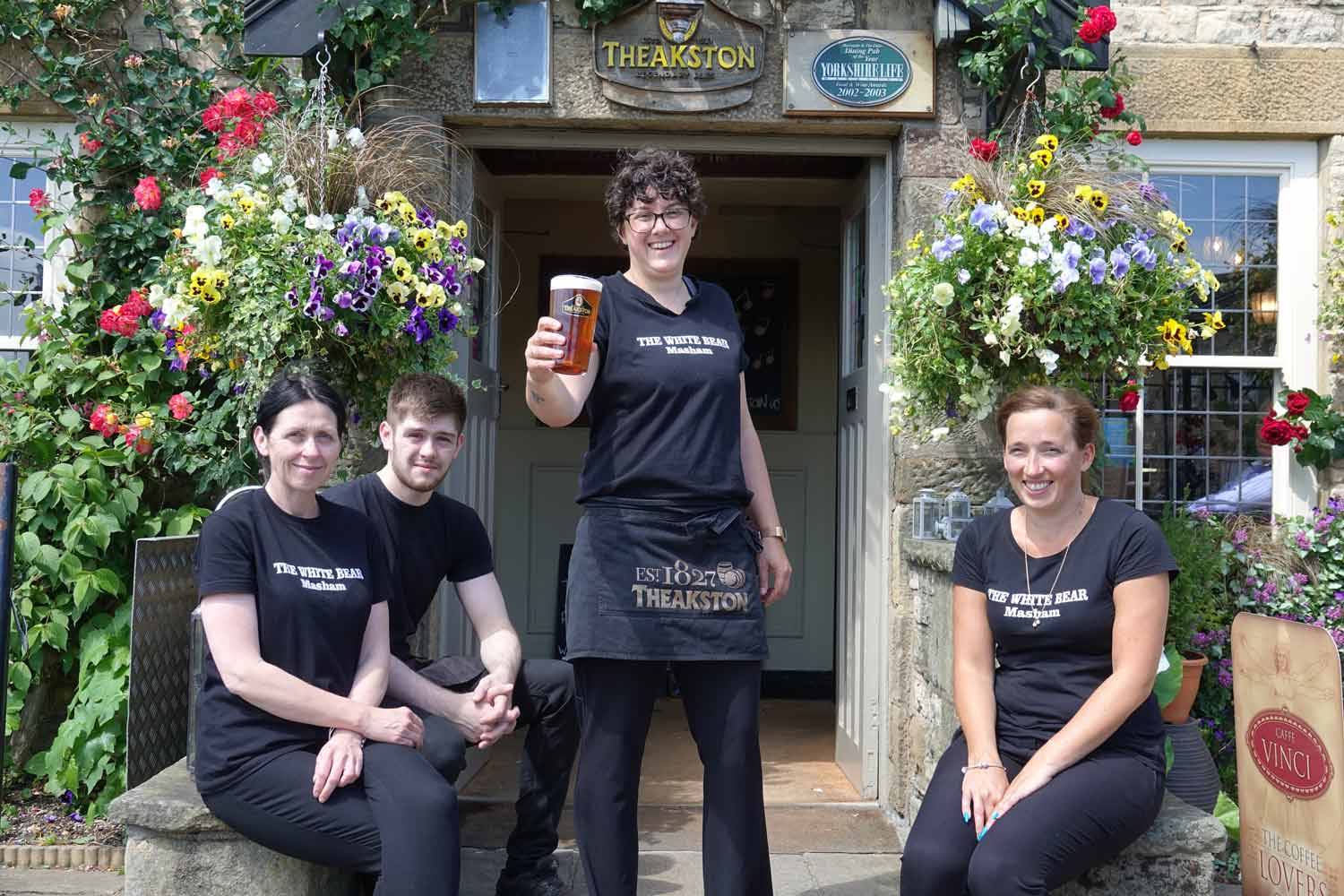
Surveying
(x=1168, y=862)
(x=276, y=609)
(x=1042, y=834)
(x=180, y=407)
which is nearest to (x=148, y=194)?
(x=180, y=407)

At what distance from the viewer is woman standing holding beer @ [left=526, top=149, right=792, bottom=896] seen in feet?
8.23

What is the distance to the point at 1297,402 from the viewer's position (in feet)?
14.7

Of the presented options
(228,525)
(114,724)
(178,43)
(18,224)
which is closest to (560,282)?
(228,525)

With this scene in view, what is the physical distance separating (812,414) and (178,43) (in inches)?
144

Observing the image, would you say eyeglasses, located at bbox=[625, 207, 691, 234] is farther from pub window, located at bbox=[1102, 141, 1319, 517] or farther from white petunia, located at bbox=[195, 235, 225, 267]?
pub window, located at bbox=[1102, 141, 1319, 517]

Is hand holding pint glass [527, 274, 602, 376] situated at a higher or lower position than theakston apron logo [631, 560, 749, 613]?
higher

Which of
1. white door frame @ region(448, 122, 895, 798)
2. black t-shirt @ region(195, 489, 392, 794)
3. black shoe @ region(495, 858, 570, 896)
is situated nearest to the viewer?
black t-shirt @ region(195, 489, 392, 794)

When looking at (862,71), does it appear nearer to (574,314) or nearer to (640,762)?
(574,314)

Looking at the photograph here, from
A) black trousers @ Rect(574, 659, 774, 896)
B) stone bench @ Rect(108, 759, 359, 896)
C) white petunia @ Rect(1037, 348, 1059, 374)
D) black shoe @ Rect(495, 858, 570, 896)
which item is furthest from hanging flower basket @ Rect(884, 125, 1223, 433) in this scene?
stone bench @ Rect(108, 759, 359, 896)

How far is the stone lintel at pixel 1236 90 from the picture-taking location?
14.9ft

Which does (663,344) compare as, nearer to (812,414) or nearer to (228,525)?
(228,525)

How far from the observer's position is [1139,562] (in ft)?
8.19

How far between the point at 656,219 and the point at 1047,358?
135cm

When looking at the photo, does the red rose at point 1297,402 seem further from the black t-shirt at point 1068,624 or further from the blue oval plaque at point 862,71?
the black t-shirt at point 1068,624
